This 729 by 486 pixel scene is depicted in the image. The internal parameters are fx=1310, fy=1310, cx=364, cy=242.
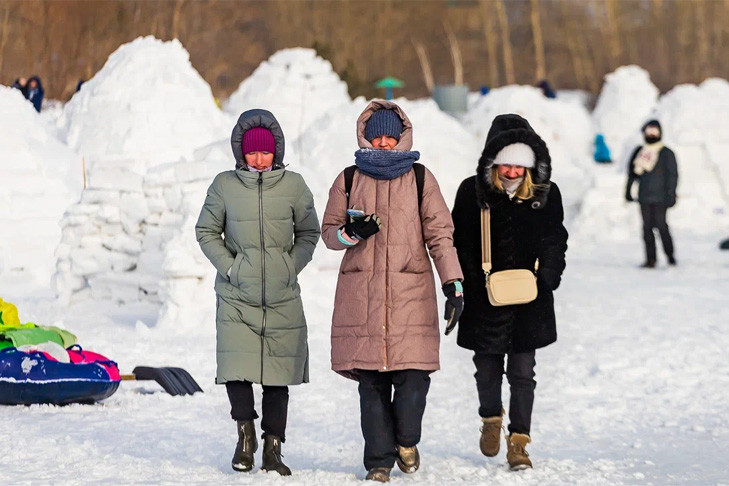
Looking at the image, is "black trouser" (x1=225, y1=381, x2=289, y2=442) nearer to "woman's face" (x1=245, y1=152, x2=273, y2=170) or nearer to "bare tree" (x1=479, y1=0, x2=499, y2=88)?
"woman's face" (x1=245, y1=152, x2=273, y2=170)

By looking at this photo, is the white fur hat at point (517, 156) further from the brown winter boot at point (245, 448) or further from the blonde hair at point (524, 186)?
the brown winter boot at point (245, 448)

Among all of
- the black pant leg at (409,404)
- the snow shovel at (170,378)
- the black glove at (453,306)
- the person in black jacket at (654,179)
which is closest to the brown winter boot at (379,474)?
the black pant leg at (409,404)

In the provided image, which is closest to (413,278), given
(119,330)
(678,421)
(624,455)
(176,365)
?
(624,455)

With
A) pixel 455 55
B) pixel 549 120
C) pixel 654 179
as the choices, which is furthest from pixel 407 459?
pixel 455 55

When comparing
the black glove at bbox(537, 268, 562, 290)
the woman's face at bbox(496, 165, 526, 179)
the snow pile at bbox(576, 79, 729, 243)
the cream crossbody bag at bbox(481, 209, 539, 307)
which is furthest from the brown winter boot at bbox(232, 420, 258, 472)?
the snow pile at bbox(576, 79, 729, 243)

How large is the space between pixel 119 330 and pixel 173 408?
2.98 metres

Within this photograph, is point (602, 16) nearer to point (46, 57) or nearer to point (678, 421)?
point (46, 57)

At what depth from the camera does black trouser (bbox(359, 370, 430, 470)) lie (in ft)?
16.4

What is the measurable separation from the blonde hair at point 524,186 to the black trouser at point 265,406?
Answer: 3.87 ft

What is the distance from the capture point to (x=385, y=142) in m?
5.02

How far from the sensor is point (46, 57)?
56.0ft

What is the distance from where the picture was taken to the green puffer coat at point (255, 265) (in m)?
5.05

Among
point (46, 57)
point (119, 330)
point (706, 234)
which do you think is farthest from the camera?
point (706, 234)

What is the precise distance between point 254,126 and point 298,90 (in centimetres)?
1976
